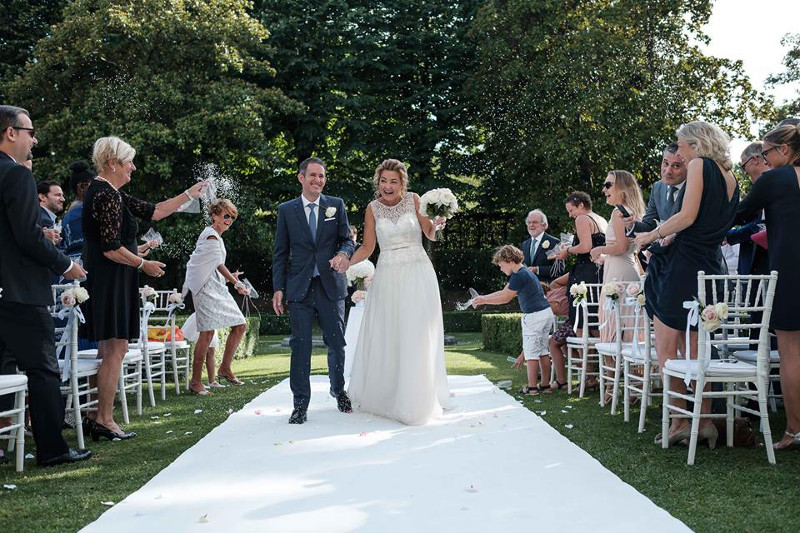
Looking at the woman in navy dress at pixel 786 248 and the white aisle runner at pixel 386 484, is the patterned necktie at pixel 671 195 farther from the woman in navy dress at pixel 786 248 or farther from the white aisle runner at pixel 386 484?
the white aisle runner at pixel 386 484

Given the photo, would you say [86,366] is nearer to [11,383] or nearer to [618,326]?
[11,383]

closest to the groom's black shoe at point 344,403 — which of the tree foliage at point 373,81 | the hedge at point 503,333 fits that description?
the hedge at point 503,333

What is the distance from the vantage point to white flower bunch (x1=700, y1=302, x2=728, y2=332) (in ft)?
15.4

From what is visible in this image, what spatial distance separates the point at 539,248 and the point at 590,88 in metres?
12.7

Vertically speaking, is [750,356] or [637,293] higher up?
[637,293]

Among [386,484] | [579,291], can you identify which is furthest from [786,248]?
[386,484]

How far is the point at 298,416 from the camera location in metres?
6.41

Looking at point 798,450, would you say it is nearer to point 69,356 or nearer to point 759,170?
point 759,170

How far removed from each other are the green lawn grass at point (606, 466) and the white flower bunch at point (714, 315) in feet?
2.82

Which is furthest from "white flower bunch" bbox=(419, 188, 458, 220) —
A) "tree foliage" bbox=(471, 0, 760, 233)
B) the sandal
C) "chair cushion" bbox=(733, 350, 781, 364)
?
"tree foliage" bbox=(471, 0, 760, 233)

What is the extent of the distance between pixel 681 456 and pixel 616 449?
0.43 metres

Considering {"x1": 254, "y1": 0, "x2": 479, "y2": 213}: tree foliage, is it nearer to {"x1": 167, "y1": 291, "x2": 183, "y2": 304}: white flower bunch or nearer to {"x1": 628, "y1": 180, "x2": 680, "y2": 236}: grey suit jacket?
{"x1": 167, "y1": 291, "x2": 183, "y2": 304}: white flower bunch

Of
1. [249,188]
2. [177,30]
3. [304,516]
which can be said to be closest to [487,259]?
[249,188]

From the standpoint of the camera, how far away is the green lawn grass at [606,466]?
12.2 feet
